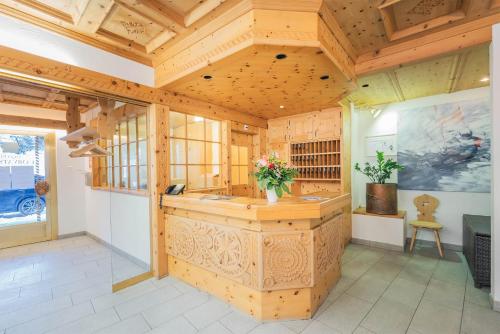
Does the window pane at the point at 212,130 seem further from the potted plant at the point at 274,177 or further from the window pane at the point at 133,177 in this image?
the potted plant at the point at 274,177

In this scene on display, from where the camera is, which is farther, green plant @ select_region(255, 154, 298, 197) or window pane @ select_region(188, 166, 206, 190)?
window pane @ select_region(188, 166, 206, 190)

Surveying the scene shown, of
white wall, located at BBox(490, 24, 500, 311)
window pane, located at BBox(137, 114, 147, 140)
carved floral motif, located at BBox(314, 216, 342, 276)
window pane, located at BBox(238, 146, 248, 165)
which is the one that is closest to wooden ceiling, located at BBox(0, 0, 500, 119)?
white wall, located at BBox(490, 24, 500, 311)

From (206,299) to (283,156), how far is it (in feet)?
10.4

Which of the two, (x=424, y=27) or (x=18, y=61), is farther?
(x=424, y=27)

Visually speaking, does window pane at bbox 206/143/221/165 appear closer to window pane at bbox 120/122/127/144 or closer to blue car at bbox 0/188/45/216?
window pane at bbox 120/122/127/144

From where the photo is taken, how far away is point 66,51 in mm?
2277

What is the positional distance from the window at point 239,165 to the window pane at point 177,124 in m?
1.17

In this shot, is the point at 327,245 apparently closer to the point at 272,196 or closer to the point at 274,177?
the point at 272,196

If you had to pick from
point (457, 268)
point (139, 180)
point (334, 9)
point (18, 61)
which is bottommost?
point (457, 268)

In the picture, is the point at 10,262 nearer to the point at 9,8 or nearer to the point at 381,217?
the point at 9,8

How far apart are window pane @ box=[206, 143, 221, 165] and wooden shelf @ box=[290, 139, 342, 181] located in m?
1.60

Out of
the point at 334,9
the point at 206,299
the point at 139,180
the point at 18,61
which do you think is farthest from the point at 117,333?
the point at 334,9

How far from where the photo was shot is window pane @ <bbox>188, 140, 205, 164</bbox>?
143 inches

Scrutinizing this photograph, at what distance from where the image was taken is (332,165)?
13.7ft
